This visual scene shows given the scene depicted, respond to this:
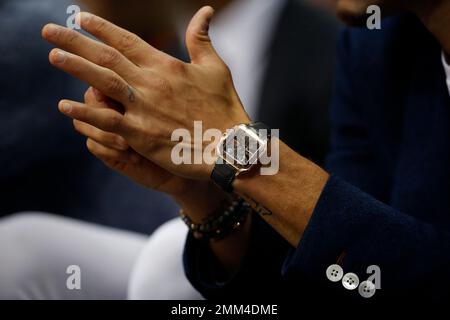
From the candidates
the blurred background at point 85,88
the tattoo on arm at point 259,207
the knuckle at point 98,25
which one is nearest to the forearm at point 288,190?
the tattoo on arm at point 259,207

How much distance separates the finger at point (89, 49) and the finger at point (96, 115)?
48 mm

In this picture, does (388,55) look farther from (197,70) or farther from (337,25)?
(337,25)

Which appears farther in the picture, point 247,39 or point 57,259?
point 247,39

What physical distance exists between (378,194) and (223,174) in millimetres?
357

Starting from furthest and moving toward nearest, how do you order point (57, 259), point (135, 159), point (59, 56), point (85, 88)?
point (85, 88), point (57, 259), point (135, 159), point (59, 56)

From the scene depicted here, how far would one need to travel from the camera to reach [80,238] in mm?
919

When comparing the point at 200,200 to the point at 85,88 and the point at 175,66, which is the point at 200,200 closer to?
the point at 175,66

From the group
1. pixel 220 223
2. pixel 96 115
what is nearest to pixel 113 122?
pixel 96 115

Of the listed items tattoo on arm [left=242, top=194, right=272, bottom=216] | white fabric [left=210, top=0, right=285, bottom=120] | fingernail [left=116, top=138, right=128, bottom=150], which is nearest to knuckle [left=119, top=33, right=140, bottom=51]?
fingernail [left=116, top=138, right=128, bottom=150]

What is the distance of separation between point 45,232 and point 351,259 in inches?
16.8

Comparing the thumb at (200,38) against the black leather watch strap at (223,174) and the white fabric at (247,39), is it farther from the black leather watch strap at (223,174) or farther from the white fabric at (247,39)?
the white fabric at (247,39)

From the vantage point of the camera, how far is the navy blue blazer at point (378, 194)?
2.34 ft

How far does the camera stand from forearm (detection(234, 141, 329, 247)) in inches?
28.5

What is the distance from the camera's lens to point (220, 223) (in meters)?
0.85
